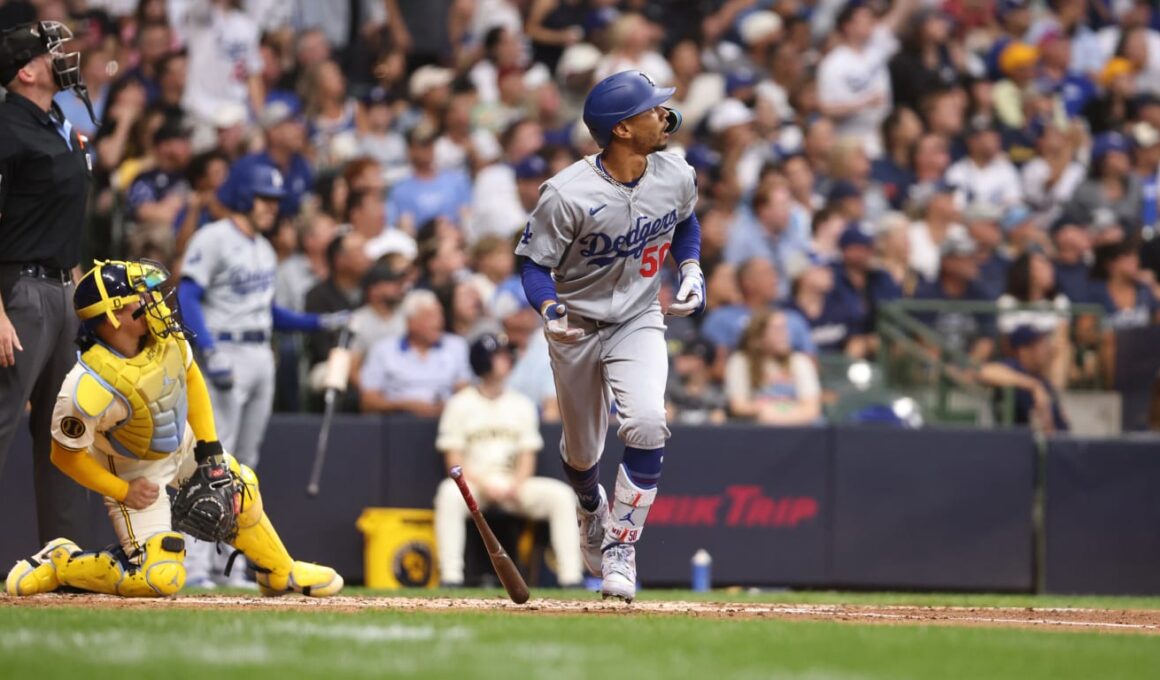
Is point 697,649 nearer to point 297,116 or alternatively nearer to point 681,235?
point 681,235

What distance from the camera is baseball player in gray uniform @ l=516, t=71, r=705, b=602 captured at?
285 inches

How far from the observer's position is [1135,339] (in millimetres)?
13148

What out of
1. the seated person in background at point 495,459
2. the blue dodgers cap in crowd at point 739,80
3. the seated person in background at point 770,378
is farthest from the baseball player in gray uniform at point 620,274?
the blue dodgers cap in crowd at point 739,80

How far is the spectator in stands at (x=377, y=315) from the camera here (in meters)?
A: 11.9

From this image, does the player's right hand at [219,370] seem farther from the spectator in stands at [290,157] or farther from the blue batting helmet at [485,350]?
the spectator in stands at [290,157]

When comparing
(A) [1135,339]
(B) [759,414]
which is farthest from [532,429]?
(A) [1135,339]

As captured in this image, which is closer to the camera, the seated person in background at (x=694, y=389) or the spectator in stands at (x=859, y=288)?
the seated person in background at (x=694, y=389)

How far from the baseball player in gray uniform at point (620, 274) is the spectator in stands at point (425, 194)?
6.33 meters

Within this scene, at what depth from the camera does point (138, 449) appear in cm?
732

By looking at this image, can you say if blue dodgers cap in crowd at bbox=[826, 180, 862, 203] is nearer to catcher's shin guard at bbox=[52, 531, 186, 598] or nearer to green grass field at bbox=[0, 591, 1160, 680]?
green grass field at bbox=[0, 591, 1160, 680]

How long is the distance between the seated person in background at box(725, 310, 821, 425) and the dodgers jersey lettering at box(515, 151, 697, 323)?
467 cm

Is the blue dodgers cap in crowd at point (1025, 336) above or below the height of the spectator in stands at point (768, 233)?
below

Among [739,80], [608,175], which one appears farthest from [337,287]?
[739,80]

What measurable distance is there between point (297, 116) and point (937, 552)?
6.31 m
